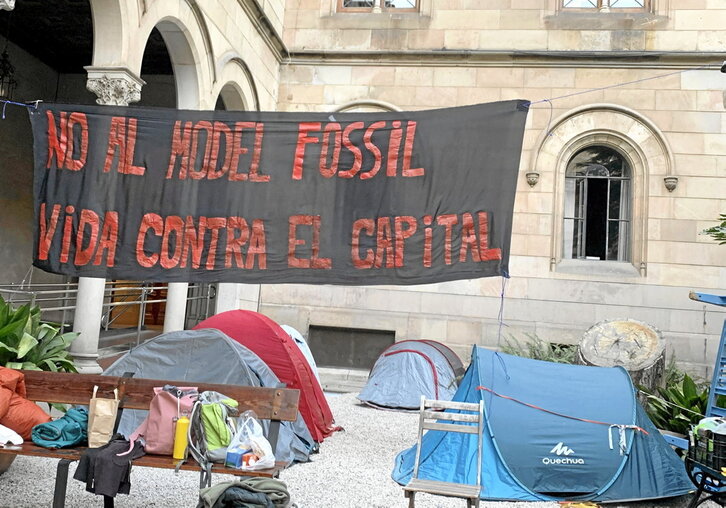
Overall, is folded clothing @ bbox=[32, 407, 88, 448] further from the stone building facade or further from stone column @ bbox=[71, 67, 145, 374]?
the stone building facade

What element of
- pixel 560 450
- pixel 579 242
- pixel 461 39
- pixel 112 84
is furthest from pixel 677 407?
pixel 461 39

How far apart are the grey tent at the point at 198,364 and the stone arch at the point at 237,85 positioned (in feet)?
19.1

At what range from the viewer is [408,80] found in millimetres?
13945

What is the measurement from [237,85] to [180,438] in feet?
29.3

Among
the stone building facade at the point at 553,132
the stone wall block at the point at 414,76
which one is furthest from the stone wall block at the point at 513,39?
the stone wall block at the point at 414,76

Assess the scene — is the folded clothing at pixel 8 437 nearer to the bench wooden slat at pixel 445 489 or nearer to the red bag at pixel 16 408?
the red bag at pixel 16 408

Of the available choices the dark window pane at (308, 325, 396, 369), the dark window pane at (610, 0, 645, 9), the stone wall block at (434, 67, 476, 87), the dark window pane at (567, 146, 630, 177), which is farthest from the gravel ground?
the dark window pane at (610, 0, 645, 9)

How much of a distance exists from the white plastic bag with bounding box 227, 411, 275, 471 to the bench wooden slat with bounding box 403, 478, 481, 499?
3.53 feet

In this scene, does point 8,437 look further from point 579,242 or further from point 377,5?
point 377,5

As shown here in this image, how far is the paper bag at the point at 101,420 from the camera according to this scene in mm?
4671

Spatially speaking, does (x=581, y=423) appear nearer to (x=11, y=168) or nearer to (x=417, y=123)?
(x=417, y=123)

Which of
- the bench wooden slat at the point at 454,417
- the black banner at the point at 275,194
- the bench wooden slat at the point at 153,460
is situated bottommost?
the bench wooden slat at the point at 153,460

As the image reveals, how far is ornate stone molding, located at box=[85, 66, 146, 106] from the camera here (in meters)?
8.27

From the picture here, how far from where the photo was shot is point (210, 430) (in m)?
4.58
